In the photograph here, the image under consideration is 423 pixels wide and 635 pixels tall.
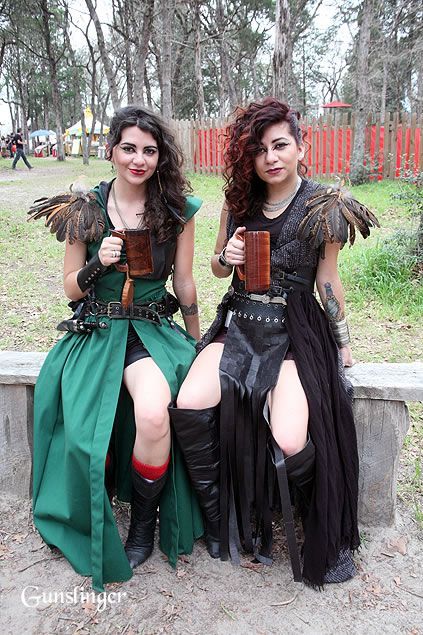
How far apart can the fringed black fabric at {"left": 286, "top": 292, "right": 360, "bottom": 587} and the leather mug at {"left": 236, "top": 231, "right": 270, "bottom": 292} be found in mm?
211

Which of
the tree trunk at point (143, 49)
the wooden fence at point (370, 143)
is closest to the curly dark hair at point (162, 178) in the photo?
the wooden fence at point (370, 143)

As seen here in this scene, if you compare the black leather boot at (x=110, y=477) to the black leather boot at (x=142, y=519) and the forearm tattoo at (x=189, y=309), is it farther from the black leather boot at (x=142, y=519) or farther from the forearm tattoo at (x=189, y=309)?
the forearm tattoo at (x=189, y=309)

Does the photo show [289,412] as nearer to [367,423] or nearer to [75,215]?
[367,423]

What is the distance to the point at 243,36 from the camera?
30406 millimetres

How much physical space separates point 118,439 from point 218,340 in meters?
0.62

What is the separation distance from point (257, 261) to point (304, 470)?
2.70ft

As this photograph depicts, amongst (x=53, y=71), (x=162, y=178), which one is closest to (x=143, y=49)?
(x=53, y=71)

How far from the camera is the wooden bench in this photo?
2377mm

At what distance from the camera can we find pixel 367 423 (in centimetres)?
243

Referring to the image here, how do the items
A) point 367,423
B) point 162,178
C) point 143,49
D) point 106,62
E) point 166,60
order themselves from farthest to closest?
1. point 106,62
2. point 143,49
3. point 166,60
4. point 162,178
5. point 367,423

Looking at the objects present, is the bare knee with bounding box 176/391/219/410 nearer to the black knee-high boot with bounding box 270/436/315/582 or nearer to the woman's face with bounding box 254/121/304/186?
the black knee-high boot with bounding box 270/436/315/582

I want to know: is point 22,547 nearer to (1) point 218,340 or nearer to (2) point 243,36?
(1) point 218,340

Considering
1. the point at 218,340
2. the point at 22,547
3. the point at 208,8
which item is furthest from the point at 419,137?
the point at 208,8

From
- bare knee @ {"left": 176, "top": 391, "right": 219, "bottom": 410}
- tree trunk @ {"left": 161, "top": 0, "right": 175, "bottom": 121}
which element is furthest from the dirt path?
tree trunk @ {"left": 161, "top": 0, "right": 175, "bottom": 121}
